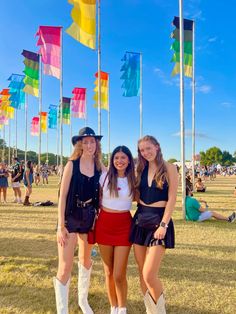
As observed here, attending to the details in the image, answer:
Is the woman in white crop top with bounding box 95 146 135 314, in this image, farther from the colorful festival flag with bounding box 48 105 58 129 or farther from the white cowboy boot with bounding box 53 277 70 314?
the colorful festival flag with bounding box 48 105 58 129

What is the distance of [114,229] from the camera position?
3.29 meters

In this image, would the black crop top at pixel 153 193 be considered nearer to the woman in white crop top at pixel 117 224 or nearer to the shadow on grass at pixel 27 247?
the woman in white crop top at pixel 117 224

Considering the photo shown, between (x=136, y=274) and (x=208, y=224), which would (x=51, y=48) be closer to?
(x=208, y=224)

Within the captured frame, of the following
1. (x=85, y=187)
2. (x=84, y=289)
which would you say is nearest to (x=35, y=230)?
(x=84, y=289)

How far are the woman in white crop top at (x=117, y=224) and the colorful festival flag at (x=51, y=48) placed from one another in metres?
11.9

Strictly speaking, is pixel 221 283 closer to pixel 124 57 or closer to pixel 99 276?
pixel 99 276

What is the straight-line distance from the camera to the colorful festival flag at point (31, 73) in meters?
19.0

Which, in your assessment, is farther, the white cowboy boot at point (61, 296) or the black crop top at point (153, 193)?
the white cowboy boot at point (61, 296)

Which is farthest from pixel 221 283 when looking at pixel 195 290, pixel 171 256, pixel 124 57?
pixel 124 57

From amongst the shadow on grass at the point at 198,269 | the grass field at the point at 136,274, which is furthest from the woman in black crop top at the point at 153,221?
the shadow on grass at the point at 198,269

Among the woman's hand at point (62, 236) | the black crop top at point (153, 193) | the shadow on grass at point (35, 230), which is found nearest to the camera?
the black crop top at point (153, 193)

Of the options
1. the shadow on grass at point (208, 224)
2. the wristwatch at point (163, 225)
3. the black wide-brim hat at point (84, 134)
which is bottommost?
the shadow on grass at point (208, 224)

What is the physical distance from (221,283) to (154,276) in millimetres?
1987

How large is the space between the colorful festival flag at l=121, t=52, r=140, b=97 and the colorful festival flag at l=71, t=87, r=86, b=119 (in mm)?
6488
